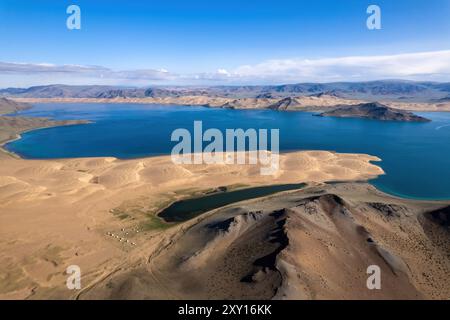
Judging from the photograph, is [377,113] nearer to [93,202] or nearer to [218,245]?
[93,202]

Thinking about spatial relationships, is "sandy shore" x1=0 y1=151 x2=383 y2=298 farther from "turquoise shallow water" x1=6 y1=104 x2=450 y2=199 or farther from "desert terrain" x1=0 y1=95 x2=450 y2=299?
"turquoise shallow water" x1=6 y1=104 x2=450 y2=199

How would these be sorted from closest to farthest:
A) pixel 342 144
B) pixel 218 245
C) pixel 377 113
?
1. pixel 218 245
2. pixel 342 144
3. pixel 377 113

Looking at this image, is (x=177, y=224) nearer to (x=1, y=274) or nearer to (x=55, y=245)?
(x=55, y=245)

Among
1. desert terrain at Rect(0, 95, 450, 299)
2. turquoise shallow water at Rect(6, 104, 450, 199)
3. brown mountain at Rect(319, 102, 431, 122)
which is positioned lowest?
desert terrain at Rect(0, 95, 450, 299)

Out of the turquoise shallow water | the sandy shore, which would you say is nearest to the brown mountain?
the turquoise shallow water

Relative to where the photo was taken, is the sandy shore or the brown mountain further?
the brown mountain

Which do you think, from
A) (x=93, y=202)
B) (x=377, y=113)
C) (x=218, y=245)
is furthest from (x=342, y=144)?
(x=377, y=113)

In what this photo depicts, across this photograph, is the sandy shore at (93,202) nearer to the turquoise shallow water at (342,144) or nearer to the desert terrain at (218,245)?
the desert terrain at (218,245)

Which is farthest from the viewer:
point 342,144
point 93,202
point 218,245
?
point 342,144
